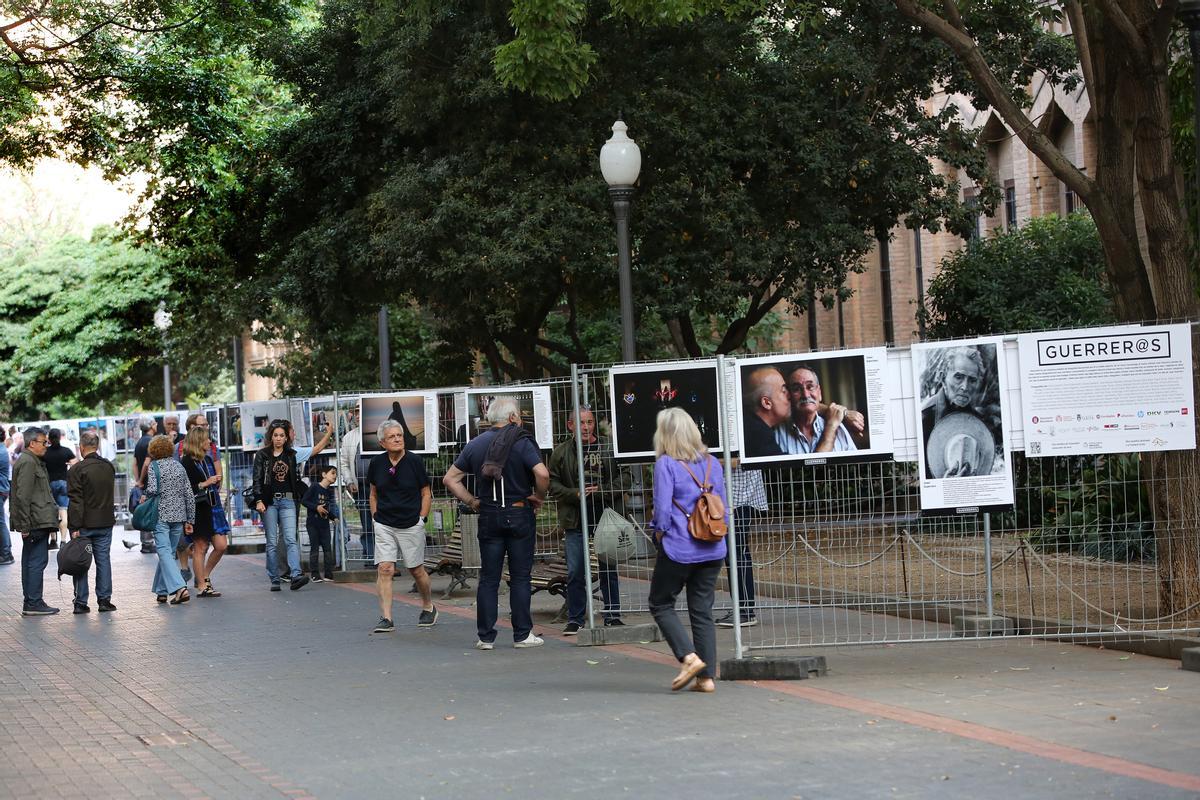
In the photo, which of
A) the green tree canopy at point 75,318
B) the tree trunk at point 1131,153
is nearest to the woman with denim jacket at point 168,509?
the tree trunk at point 1131,153

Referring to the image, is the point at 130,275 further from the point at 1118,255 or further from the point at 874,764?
the point at 874,764

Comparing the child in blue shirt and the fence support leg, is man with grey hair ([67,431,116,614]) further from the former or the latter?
the fence support leg

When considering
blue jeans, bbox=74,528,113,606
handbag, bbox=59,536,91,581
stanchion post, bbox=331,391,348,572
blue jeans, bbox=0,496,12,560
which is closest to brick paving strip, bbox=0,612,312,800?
handbag, bbox=59,536,91,581

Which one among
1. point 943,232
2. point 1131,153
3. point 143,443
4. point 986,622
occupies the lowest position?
point 986,622

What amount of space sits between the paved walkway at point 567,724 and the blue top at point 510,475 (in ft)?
3.89

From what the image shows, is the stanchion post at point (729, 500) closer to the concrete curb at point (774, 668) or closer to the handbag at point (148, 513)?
the concrete curb at point (774, 668)

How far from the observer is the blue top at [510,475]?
38.1 feet

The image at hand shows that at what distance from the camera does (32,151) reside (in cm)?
2212

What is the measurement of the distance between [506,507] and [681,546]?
2.52 m

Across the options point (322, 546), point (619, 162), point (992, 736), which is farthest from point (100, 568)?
point (992, 736)

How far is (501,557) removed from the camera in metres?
11.7

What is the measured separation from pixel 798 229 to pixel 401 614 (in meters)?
9.62

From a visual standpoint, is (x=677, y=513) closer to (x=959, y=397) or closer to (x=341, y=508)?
(x=959, y=397)

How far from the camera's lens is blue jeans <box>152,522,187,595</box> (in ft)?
52.7
